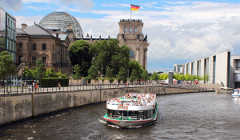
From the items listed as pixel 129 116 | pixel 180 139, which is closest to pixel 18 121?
pixel 129 116

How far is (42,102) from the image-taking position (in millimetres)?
56531

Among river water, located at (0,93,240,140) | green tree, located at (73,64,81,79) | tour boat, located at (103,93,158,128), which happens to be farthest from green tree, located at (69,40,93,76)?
tour boat, located at (103,93,158,128)

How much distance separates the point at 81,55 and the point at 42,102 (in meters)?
86.9

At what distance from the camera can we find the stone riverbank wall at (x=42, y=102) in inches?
1855

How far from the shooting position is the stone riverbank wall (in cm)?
4712

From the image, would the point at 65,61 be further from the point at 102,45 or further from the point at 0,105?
the point at 0,105

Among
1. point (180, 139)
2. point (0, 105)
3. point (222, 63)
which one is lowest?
point (180, 139)

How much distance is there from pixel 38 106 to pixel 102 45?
7962cm

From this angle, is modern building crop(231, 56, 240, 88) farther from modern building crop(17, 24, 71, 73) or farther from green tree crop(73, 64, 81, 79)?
modern building crop(17, 24, 71, 73)

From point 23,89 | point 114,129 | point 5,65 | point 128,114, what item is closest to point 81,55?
point 5,65

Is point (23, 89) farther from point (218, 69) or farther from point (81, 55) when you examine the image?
point (218, 69)

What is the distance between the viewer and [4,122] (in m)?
46.1

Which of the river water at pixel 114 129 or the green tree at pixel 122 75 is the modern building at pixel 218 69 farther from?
the river water at pixel 114 129

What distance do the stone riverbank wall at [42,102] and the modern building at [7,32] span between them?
22.4 meters
